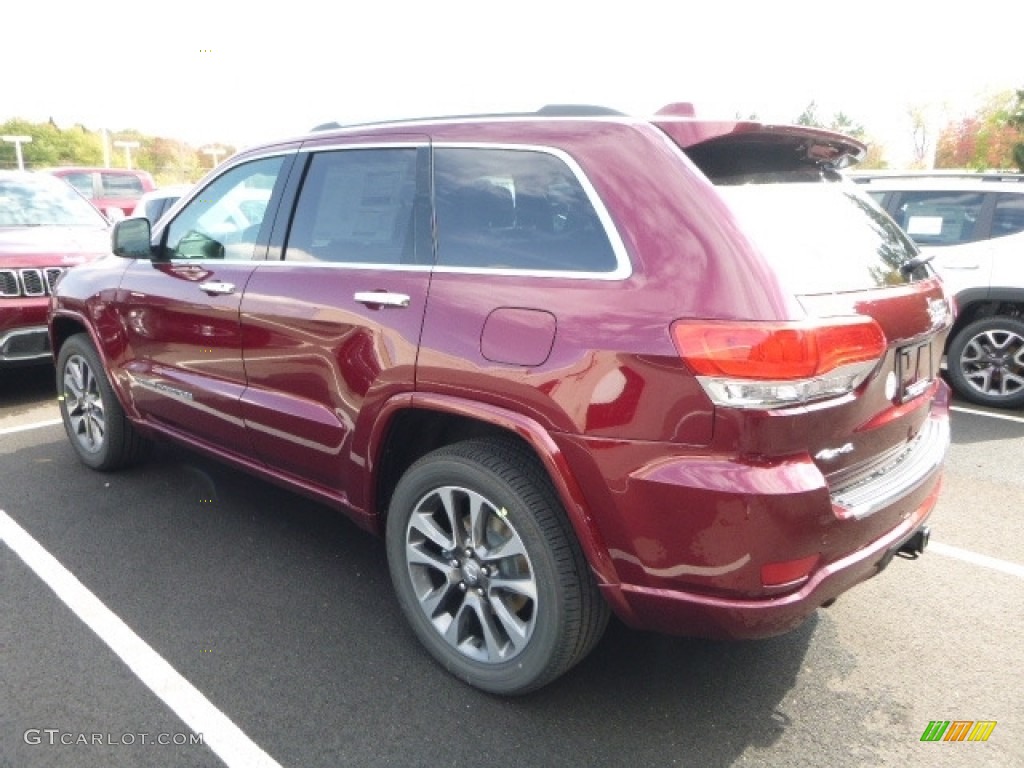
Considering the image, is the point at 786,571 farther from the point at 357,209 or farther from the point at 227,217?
the point at 227,217

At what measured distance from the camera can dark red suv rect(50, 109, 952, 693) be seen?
2027 millimetres

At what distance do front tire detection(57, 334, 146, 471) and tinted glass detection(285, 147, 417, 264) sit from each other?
1.87 metres

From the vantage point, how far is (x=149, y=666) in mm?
2695

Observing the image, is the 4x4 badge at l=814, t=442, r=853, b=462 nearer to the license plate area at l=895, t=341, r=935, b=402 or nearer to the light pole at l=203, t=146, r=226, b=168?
the license plate area at l=895, t=341, r=935, b=402

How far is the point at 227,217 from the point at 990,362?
19.3ft

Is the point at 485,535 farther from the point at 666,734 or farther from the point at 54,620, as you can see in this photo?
the point at 54,620

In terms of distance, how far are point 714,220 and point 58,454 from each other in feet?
14.4

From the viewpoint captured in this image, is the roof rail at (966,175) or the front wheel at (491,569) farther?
the roof rail at (966,175)

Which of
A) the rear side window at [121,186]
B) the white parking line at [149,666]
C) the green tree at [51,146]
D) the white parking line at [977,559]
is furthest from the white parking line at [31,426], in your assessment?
the green tree at [51,146]

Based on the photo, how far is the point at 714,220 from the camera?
2119 mm

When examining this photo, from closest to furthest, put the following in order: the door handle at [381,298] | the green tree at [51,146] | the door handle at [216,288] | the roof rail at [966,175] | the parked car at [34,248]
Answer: the door handle at [381,298] < the door handle at [216,288] < the parked car at [34,248] < the roof rail at [966,175] < the green tree at [51,146]

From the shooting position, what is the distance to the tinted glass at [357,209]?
282 cm

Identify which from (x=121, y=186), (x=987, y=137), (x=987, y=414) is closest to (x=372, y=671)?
(x=987, y=414)

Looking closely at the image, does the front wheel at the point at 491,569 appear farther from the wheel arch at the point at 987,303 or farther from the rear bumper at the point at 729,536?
the wheel arch at the point at 987,303
